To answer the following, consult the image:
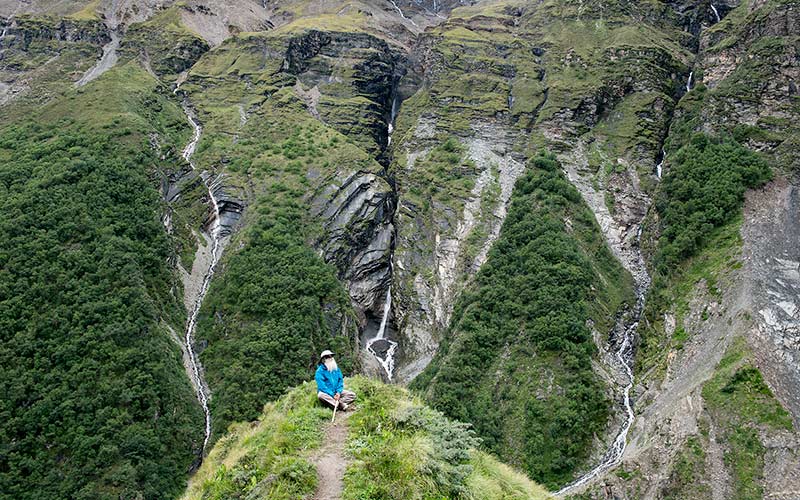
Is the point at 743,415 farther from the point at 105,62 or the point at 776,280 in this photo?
the point at 105,62

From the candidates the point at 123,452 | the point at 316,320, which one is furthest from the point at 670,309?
the point at 123,452

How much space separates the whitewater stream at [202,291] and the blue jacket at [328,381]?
46.6m

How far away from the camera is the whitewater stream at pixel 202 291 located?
6191 centimetres

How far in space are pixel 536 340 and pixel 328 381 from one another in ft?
153

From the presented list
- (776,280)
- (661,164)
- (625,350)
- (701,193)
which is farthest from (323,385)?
(661,164)

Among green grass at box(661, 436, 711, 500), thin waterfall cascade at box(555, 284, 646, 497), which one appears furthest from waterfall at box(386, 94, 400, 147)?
green grass at box(661, 436, 711, 500)

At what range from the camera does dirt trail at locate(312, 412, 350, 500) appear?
42.0ft

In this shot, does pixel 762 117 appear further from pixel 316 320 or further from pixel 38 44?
pixel 38 44

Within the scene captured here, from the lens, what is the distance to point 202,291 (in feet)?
245

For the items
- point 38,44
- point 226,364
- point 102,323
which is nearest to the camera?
point 102,323

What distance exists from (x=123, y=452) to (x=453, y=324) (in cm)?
3582

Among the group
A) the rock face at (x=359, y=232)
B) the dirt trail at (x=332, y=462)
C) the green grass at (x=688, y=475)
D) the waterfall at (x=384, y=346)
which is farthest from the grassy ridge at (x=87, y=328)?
the dirt trail at (x=332, y=462)

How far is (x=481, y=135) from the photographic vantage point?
91938 mm

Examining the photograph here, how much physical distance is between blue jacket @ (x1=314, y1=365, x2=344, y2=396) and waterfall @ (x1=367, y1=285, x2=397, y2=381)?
53.5 metres
